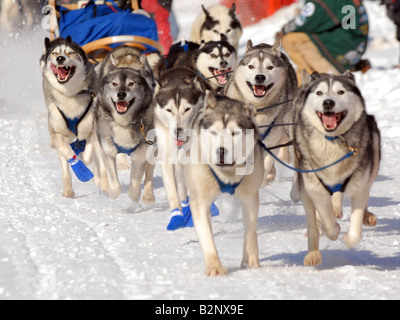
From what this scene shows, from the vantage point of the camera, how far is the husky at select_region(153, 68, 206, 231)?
15.6ft

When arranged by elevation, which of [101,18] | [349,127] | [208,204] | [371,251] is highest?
[101,18]

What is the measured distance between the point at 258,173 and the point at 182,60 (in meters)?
3.12

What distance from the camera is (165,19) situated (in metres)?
12.3

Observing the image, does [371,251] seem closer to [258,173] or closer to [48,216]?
[258,173]

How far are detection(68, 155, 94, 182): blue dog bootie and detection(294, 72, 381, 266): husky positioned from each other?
2.31m

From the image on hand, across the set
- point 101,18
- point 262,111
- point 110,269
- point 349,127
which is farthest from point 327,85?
point 101,18

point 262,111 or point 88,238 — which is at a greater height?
point 262,111

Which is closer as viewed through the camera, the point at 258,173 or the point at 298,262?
the point at 258,173

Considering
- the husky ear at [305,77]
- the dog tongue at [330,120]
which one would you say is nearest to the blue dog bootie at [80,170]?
the husky ear at [305,77]

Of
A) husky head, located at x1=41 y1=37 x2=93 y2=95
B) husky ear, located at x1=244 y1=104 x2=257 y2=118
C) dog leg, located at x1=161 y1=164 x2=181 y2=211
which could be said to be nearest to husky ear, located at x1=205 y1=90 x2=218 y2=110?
husky ear, located at x1=244 y1=104 x2=257 y2=118

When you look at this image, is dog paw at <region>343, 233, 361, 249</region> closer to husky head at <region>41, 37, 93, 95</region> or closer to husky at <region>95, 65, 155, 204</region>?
husky at <region>95, 65, 155, 204</region>

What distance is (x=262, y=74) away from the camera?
5426 millimetres
